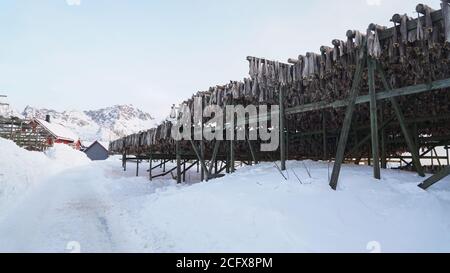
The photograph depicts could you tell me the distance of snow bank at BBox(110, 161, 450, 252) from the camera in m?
4.41

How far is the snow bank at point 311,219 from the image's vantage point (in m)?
4.41

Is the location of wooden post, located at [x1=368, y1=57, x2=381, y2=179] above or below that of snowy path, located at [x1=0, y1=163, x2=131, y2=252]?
above

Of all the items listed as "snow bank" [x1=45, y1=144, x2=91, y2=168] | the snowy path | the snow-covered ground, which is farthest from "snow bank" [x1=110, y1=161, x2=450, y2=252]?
"snow bank" [x1=45, y1=144, x2=91, y2=168]

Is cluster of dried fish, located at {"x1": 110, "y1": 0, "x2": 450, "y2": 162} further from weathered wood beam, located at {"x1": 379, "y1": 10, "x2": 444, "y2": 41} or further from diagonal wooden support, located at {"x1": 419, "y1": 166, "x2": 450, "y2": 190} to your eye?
diagonal wooden support, located at {"x1": 419, "y1": 166, "x2": 450, "y2": 190}

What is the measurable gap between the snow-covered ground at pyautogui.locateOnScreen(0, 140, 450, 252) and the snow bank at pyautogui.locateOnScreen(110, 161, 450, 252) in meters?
0.01

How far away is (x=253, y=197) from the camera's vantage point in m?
6.48

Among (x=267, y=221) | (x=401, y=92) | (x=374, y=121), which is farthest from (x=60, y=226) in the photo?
(x=401, y=92)

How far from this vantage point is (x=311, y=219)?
16.5ft

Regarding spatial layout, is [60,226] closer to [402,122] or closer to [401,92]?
[401,92]
